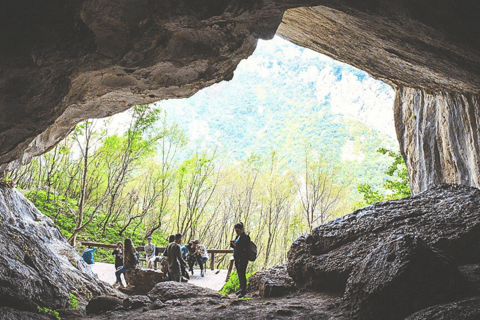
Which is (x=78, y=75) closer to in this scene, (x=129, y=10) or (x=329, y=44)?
(x=129, y=10)

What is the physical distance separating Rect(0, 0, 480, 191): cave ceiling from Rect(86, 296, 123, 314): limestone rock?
126 inches

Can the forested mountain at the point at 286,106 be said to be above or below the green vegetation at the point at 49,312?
above

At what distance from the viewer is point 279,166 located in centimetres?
2734

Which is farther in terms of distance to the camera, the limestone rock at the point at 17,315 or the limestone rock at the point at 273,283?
the limestone rock at the point at 273,283

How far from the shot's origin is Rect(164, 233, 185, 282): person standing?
9.45m

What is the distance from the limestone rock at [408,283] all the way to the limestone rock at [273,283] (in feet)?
8.85

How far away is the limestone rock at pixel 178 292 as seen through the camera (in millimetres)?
7988

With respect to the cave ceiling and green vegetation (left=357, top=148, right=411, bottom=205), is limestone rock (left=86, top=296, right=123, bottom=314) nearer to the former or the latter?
the cave ceiling

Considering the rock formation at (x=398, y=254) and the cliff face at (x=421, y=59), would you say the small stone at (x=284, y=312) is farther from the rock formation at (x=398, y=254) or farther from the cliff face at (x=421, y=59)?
the cliff face at (x=421, y=59)

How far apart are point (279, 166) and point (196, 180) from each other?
6.85m

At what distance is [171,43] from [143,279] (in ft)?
24.6

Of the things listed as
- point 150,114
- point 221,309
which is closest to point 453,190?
point 221,309

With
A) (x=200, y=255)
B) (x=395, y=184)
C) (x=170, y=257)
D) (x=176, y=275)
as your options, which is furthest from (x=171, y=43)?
(x=395, y=184)

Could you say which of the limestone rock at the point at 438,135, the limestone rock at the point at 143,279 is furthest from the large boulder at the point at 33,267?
the limestone rock at the point at 438,135
